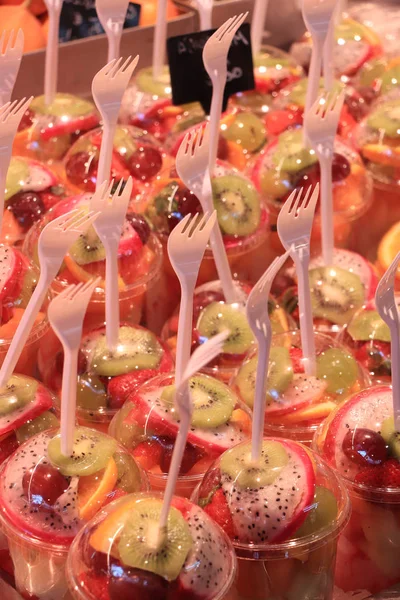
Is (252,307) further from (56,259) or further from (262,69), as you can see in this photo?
(262,69)

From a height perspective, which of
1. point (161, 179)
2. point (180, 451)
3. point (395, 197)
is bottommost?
point (395, 197)

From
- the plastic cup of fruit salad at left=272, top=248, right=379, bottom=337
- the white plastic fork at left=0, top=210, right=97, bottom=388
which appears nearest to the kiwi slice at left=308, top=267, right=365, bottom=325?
the plastic cup of fruit salad at left=272, top=248, right=379, bottom=337

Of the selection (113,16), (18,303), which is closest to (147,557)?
(18,303)

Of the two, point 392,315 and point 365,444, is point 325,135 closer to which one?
point 392,315

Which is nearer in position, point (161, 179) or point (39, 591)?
point (39, 591)

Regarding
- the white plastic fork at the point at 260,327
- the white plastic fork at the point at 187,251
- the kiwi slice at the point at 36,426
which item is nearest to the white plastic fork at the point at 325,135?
the white plastic fork at the point at 187,251

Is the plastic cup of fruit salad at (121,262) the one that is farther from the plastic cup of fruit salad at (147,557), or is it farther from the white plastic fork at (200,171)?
the plastic cup of fruit salad at (147,557)

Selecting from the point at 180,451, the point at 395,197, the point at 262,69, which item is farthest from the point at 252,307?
the point at 262,69
